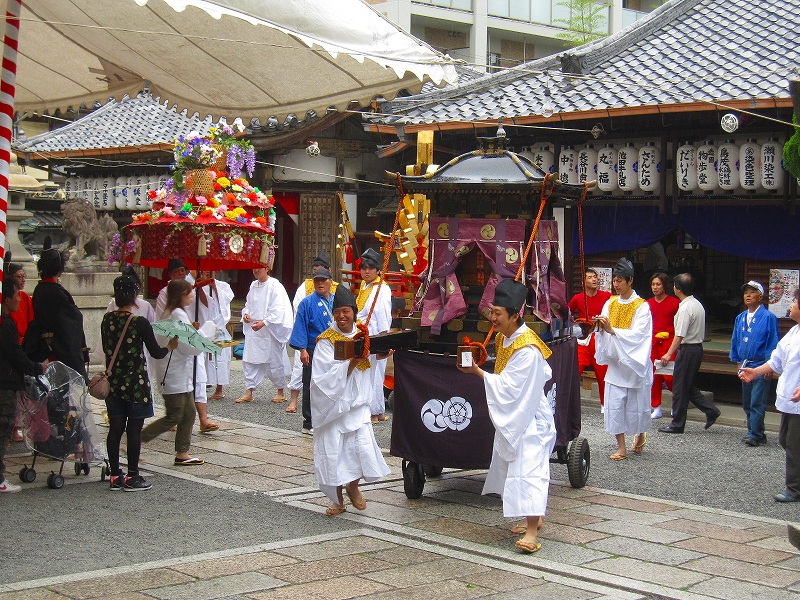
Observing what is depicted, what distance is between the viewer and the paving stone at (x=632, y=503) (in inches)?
295

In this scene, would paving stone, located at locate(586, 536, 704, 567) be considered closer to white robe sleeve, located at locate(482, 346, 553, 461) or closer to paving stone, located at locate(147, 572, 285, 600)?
white robe sleeve, located at locate(482, 346, 553, 461)

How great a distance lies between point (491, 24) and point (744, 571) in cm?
2426

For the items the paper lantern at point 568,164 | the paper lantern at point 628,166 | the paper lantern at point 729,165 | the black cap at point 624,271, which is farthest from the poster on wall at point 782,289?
the black cap at point 624,271

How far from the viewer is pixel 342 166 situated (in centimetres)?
1953

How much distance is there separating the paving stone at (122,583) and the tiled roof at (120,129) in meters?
15.4

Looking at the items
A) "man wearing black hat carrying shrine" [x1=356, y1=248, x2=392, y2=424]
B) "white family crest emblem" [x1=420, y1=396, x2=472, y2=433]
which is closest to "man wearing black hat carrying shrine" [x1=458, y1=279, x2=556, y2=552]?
"white family crest emblem" [x1=420, y1=396, x2=472, y2=433]

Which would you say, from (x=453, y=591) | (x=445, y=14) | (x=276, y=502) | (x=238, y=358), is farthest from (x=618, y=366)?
(x=445, y=14)

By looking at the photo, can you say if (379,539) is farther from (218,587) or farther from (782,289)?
(782,289)

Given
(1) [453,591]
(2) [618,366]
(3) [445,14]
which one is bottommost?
(1) [453,591]

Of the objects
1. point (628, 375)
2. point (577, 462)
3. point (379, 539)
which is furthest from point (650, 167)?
point (379, 539)

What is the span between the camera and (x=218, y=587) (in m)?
5.41

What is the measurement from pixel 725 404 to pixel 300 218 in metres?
9.49

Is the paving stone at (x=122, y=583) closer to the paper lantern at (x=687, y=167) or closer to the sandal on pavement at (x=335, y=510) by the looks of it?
the sandal on pavement at (x=335, y=510)

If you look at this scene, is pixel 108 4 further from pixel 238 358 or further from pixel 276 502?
pixel 238 358
